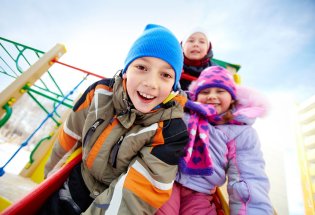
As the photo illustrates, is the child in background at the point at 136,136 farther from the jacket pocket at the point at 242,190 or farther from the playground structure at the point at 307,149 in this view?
the playground structure at the point at 307,149

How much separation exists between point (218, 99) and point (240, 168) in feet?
1.56

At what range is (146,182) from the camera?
0.71m

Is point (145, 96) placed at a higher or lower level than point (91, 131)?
higher

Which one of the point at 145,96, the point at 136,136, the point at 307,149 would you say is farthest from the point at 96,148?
the point at 307,149

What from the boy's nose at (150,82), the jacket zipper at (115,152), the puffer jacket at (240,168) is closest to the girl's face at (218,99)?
the puffer jacket at (240,168)

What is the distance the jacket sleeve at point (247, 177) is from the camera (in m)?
0.83

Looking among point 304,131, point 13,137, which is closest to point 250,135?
point 304,131

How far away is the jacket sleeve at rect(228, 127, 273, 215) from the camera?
83 cm

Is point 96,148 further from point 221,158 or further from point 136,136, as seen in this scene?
point 221,158

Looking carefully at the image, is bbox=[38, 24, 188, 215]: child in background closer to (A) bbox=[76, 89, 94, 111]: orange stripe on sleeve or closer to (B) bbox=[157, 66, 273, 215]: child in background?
(A) bbox=[76, 89, 94, 111]: orange stripe on sleeve

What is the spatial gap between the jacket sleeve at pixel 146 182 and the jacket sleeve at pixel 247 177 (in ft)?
1.24

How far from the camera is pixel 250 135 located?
105 centimetres

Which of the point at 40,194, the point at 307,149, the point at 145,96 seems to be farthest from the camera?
the point at 307,149

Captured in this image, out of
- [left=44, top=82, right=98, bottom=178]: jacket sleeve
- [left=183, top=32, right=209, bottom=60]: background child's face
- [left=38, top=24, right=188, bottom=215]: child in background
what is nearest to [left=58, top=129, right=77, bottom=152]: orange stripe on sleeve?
[left=44, top=82, right=98, bottom=178]: jacket sleeve
